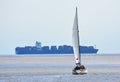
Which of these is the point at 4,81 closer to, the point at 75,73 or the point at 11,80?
the point at 11,80

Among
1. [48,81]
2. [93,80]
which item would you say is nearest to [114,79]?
[93,80]

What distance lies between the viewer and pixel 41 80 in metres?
102

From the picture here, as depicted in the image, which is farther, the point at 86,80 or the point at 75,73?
the point at 75,73

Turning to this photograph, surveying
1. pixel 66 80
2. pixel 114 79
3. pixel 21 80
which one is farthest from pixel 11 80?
pixel 114 79

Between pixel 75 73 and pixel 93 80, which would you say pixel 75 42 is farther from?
pixel 93 80

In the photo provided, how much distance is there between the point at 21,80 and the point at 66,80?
6382 mm

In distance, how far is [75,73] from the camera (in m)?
110

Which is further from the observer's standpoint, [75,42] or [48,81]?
[75,42]

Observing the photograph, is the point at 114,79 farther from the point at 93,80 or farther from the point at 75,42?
the point at 75,42

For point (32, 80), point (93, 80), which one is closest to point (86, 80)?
point (93, 80)

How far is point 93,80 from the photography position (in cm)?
10219

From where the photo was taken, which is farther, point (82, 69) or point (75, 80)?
point (82, 69)

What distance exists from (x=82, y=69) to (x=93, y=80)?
849 cm

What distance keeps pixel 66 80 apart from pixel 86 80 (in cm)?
279
